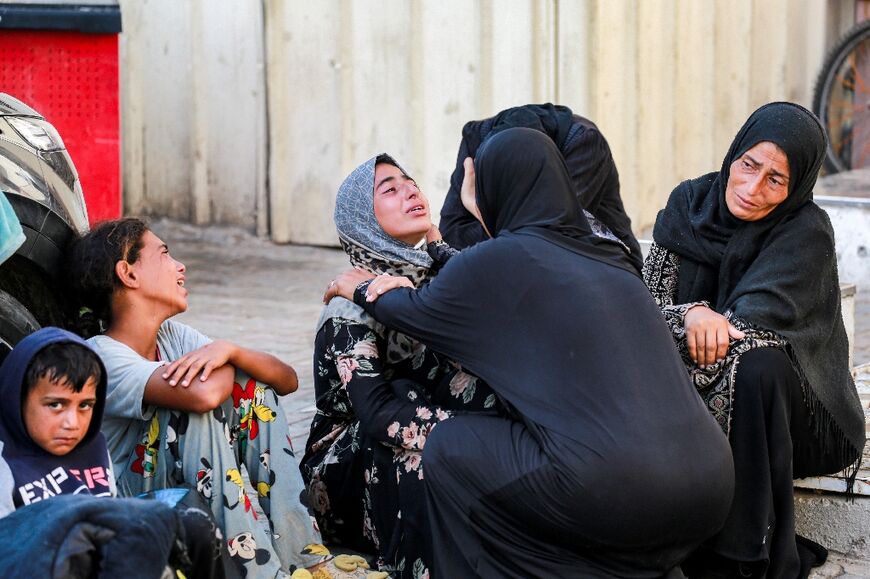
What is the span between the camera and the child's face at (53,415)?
2.94 m

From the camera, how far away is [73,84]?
5.44 meters

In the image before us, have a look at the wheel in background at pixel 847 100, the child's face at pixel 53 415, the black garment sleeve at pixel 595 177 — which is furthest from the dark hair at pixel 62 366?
the wheel in background at pixel 847 100

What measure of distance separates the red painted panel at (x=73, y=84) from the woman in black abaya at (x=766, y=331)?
2445 mm

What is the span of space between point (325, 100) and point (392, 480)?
5.43m

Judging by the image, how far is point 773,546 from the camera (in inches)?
147

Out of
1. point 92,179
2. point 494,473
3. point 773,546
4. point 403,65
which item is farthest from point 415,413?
point 403,65

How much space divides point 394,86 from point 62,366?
582 cm

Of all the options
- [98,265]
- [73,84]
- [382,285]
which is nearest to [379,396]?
[382,285]

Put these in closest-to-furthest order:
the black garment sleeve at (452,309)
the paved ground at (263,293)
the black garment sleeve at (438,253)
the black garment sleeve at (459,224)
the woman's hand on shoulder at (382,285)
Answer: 1. the black garment sleeve at (452,309)
2. the woman's hand on shoulder at (382,285)
3. the black garment sleeve at (438,253)
4. the black garment sleeve at (459,224)
5. the paved ground at (263,293)

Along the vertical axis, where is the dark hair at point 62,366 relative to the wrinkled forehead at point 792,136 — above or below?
below

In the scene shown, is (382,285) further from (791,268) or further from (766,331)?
(791,268)

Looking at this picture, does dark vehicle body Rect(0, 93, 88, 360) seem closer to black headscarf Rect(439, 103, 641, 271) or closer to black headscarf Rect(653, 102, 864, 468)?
black headscarf Rect(439, 103, 641, 271)

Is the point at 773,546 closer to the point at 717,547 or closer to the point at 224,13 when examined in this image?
the point at 717,547

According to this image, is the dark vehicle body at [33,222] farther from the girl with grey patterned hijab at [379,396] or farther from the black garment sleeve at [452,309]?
the black garment sleeve at [452,309]
